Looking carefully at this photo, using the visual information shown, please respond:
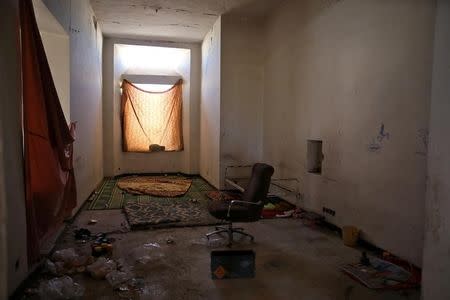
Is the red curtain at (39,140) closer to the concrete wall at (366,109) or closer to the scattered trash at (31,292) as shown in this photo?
the scattered trash at (31,292)

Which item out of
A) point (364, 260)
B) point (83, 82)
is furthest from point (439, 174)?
point (83, 82)

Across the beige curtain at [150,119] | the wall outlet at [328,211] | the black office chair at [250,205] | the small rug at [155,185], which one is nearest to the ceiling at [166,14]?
the beige curtain at [150,119]

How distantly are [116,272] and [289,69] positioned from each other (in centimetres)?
402

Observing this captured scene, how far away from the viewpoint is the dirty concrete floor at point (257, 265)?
247cm

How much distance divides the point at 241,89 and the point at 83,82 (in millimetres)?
2873

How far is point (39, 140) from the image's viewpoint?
2.68m

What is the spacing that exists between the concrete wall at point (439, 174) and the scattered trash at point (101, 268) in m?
2.32

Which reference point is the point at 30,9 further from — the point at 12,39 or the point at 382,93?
the point at 382,93

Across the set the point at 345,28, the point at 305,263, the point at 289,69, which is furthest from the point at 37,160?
the point at 289,69

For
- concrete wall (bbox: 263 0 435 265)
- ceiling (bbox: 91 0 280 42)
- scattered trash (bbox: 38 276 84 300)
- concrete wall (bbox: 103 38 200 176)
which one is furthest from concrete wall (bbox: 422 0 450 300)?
concrete wall (bbox: 103 38 200 176)

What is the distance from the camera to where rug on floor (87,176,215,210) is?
527cm

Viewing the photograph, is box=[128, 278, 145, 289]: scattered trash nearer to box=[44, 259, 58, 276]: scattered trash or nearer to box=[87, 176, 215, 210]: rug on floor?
box=[44, 259, 58, 276]: scattered trash

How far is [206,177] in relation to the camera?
772 cm

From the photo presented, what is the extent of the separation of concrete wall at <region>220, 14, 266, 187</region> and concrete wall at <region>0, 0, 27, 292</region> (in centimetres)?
426
